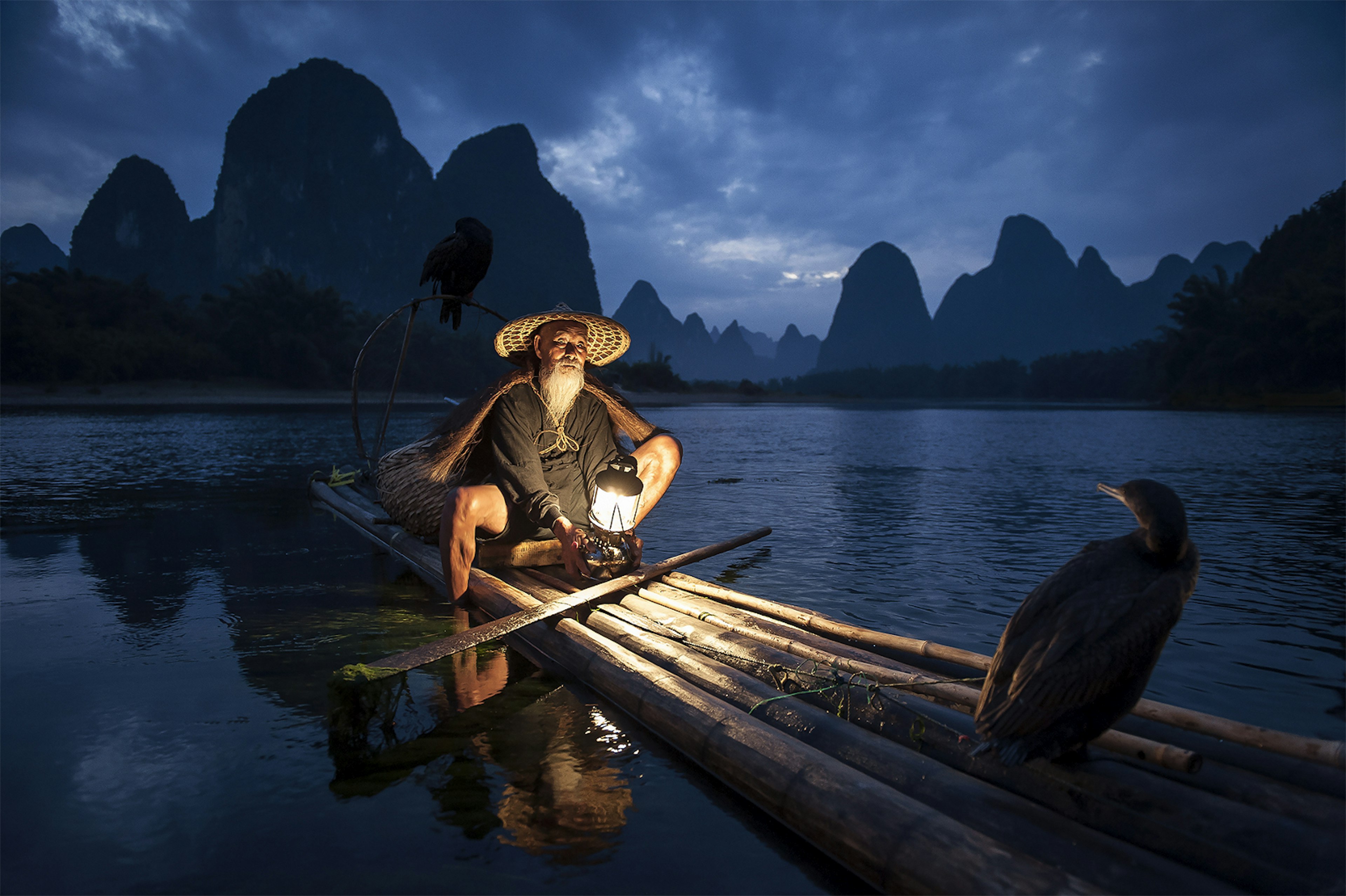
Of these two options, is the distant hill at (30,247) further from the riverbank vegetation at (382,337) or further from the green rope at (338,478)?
the green rope at (338,478)

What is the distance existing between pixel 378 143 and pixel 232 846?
4565 inches

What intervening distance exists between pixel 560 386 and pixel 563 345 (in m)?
0.25

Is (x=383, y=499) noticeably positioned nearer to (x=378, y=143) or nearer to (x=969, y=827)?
(x=969, y=827)

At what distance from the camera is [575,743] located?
2.58 m

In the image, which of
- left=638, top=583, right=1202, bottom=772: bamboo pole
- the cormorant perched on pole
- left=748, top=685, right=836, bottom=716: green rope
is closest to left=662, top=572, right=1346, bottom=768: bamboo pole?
left=638, top=583, right=1202, bottom=772: bamboo pole

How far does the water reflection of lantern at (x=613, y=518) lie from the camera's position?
11.1 feet

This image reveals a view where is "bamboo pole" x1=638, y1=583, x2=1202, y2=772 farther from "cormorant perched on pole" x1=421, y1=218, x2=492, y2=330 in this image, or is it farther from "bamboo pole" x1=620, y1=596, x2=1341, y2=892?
"cormorant perched on pole" x1=421, y1=218, x2=492, y2=330

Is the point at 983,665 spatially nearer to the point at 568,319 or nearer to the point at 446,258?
the point at 568,319

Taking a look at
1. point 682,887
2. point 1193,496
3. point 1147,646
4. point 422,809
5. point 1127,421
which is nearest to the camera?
point 1147,646

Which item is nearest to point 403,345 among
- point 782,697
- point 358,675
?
point 358,675

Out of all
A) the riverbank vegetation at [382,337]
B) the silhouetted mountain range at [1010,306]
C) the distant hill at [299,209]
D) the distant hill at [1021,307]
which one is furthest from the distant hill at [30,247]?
the distant hill at [1021,307]

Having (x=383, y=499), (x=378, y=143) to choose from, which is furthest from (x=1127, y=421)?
(x=378, y=143)

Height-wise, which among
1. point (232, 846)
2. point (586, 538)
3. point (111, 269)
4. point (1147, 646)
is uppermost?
point (111, 269)

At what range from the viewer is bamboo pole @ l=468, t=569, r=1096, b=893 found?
54.8 inches
